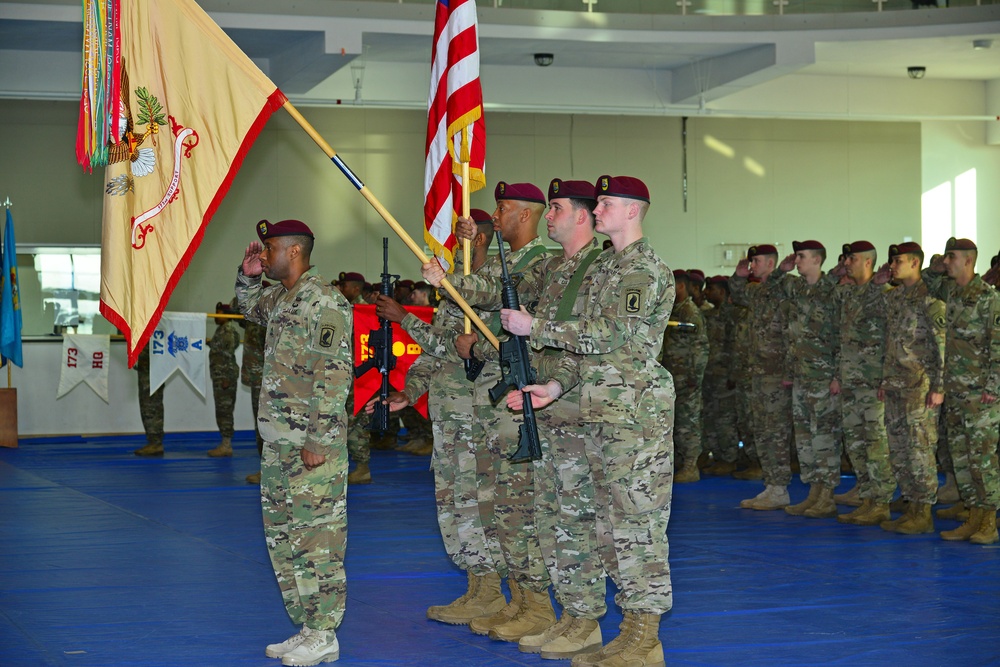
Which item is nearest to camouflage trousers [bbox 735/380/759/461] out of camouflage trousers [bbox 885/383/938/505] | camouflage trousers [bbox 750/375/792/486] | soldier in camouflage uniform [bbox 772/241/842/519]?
camouflage trousers [bbox 750/375/792/486]

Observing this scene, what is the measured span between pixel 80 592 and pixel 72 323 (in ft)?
31.3

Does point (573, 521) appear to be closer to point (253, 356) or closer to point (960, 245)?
point (960, 245)

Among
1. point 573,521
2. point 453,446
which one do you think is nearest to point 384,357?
point 453,446

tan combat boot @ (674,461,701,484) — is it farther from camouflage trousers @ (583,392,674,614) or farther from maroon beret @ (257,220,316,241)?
maroon beret @ (257,220,316,241)

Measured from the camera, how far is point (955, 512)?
795 centimetres

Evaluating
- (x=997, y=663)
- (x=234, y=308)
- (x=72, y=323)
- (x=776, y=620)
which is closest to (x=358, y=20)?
(x=234, y=308)

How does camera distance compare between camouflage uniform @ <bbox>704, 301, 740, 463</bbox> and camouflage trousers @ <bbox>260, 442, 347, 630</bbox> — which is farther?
camouflage uniform @ <bbox>704, 301, 740, 463</bbox>

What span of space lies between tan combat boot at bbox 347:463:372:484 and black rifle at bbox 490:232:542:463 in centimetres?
562

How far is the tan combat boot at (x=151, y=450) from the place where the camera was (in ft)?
40.2

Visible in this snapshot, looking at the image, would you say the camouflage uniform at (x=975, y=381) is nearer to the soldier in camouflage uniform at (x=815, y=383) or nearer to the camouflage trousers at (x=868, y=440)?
the camouflage trousers at (x=868, y=440)

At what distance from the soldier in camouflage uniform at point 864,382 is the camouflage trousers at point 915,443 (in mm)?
157

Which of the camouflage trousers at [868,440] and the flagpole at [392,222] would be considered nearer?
the flagpole at [392,222]

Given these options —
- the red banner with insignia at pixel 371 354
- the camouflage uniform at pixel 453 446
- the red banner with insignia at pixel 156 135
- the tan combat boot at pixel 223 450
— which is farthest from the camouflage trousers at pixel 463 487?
the tan combat boot at pixel 223 450

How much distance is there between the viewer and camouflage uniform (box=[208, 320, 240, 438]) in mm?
12438
